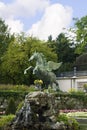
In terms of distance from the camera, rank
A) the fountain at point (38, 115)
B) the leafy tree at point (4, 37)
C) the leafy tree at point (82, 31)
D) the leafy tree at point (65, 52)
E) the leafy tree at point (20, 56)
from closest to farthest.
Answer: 1. the fountain at point (38, 115)
2. the leafy tree at point (82, 31)
3. the leafy tree at point (20, 56)
4. the leafy tree at point (4, 37)
5. the leafy tree at point (65, 52)

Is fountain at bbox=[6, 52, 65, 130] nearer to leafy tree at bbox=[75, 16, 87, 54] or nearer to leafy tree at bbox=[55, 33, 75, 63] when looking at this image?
leafy tree at bbox=[75, 16, 87, 54]

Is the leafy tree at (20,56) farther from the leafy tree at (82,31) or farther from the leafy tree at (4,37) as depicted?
the leafy tree at (82,31)

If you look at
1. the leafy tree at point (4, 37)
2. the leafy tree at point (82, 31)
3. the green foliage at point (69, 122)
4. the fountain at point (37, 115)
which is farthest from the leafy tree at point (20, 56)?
the fountain at point (37, 115)

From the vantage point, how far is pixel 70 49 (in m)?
74.9

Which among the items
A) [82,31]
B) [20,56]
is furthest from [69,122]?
[20,56]

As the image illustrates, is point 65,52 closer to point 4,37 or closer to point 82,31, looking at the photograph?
point 4,37

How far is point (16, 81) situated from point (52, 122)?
4170 centimetres

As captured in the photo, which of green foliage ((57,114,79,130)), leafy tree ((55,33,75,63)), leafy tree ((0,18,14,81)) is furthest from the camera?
leafy tree ((55,33,75,63))

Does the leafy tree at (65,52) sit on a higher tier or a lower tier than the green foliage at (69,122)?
higher

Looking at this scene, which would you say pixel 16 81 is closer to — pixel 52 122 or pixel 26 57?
pixel 26 57

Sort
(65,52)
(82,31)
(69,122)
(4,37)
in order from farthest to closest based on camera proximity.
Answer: (65,52)
(4,37)
(82,31)
(69,122)

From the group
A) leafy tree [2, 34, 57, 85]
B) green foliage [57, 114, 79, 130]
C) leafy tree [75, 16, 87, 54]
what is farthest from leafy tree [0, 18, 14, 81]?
green foliage [57, 114, 79, 130]

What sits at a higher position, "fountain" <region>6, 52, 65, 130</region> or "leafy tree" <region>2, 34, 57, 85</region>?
"leafy tree" <region>2, 34, 57, 85</region>

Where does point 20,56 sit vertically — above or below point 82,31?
below
